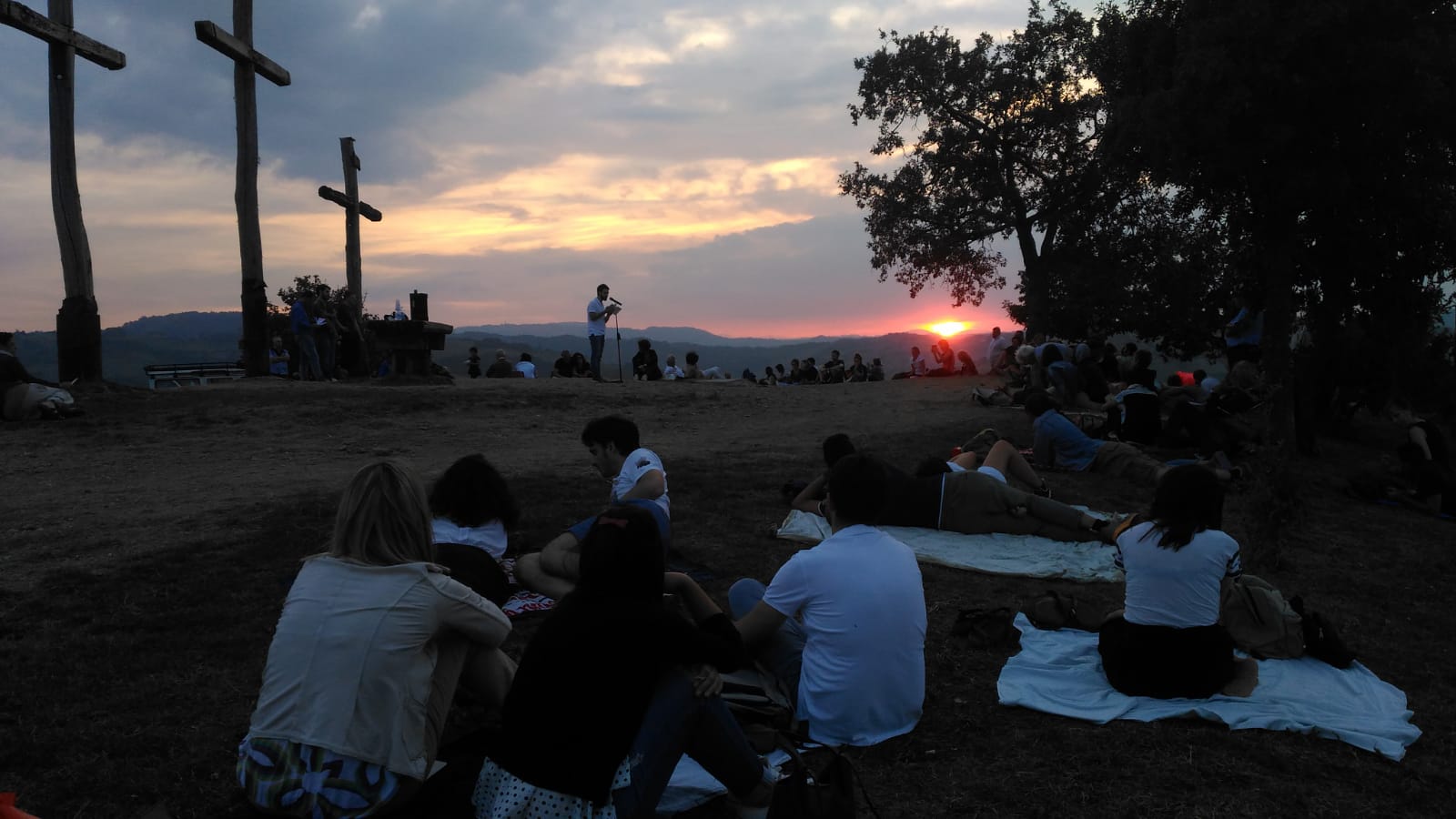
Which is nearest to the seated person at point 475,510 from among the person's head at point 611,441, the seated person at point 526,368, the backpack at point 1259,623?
the person's head at point 611,441

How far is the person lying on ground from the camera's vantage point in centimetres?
1160

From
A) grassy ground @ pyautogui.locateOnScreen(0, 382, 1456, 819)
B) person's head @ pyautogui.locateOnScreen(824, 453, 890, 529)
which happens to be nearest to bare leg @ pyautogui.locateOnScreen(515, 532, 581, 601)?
grassy ground @ pyautogui.locateOnScreen(0, 382, 1456, 819)

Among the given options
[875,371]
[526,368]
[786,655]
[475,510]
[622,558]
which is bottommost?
[786,655]

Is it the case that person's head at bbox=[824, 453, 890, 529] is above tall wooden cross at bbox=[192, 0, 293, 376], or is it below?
below

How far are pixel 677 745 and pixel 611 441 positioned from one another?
3.72 metres

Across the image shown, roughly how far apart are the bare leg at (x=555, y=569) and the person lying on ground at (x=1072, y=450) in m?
7.68

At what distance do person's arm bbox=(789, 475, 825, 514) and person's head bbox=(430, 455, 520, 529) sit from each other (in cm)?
364

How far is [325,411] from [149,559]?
7.86 meters

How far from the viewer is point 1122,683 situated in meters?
5.21

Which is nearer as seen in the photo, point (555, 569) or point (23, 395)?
point (555, 569)

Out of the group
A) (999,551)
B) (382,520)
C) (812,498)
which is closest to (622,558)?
(382,520)

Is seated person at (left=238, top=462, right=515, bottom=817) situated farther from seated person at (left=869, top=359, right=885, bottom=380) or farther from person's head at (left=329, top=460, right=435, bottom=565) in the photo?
seated person at (left=869, top=359, right=885, bottom=380)

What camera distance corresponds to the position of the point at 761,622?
14.9ft

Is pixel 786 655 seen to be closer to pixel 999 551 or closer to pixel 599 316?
pixel 999 551
